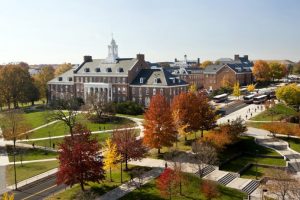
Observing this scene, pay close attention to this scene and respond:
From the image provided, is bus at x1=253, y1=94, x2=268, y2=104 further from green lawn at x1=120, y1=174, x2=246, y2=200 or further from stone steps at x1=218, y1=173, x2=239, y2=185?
green lawn at x1=120, y1=174, x2=246, y2=200

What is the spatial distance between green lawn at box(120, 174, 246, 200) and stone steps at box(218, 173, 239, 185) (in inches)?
57.0

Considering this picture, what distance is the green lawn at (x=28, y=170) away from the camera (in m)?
44.0

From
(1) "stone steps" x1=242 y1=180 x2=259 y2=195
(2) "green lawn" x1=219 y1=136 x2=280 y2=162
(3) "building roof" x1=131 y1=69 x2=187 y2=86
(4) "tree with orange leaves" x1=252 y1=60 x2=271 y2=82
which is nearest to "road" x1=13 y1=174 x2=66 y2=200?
(1) "stone steps" x1=242 y1=180 x2=259 y2=195

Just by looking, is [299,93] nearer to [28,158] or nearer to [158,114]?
[158,114]

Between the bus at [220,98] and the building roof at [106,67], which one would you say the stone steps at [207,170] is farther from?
the bus at [220,98]

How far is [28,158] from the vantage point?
172ft

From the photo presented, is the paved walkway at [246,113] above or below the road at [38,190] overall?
above

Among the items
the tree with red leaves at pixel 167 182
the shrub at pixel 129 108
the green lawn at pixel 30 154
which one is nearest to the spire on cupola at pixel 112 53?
the shrub at pixel 129 108

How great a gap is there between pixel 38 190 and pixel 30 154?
15.8 metres

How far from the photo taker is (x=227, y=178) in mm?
42844

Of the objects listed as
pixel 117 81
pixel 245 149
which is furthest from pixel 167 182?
pixel 117 81

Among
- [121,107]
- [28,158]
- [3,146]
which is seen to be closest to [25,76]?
[121,107]

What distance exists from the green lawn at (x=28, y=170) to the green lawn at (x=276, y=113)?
42.3 meters

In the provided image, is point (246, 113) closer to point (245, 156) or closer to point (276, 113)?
point (276, 113)
